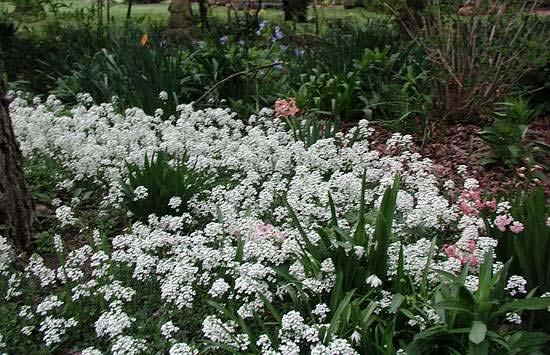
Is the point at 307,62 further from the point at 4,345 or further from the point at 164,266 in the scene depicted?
the point at 4,345

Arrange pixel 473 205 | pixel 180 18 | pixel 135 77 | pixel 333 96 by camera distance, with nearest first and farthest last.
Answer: pixel 473 205 → pixel 135 77 → pixel 333 96 → pixel 180 18

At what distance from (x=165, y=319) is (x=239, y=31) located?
23.6 ft

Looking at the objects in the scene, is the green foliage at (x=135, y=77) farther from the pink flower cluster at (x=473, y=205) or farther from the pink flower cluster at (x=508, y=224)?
the pink flower cluster at (x=508, y=224)

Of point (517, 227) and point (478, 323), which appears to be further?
point (517, 227)

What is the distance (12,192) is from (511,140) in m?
3.72

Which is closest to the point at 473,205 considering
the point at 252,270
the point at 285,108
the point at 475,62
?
the point at 252,270

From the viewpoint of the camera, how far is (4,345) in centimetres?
291

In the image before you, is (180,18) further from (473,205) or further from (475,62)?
Result: (473,205)

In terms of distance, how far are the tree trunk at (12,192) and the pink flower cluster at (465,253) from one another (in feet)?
8.47

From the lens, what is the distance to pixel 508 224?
3.04 metres

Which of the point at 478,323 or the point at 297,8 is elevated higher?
the point at 478,323

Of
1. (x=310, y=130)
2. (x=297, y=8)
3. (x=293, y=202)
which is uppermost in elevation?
(x=293, y=202)

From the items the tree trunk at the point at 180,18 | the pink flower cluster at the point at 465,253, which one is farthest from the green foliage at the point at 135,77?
the pink flower cluster at the point at 465,253

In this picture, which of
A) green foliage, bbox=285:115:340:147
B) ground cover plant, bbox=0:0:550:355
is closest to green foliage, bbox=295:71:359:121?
ground cover plant, bbox=0:0:550:355
